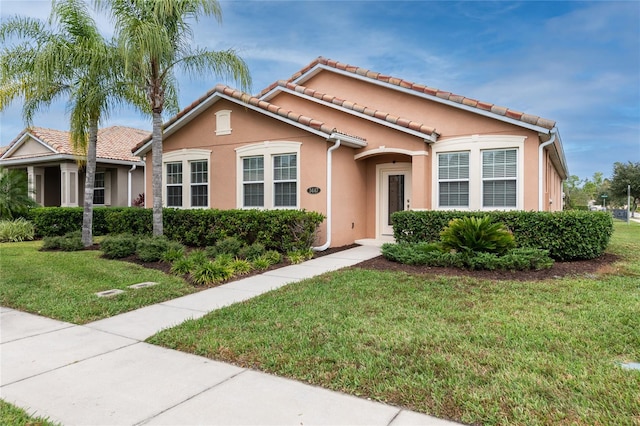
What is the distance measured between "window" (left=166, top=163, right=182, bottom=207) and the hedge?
1200 mm

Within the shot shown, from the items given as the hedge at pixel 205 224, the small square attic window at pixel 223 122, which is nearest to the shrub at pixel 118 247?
the hedge at pixel 205 224

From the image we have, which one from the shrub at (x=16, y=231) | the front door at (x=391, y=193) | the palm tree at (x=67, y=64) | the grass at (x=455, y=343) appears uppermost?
the palm tree at (x=67, y=64)

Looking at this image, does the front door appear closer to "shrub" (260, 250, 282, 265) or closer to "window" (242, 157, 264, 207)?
"window" (242, 157, 264, 207)

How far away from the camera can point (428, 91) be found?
12.3 meters

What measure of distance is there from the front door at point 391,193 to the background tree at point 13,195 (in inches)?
585

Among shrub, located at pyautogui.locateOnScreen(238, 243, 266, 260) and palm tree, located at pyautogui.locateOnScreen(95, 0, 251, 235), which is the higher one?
palm tree, located at pyautogui.locateOnScreen(95, 0, 251, 235)

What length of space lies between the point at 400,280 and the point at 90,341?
199 inches

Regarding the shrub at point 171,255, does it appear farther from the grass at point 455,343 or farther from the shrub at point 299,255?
the grass at point 455,343

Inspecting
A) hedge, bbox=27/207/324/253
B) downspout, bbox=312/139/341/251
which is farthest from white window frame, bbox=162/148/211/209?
downspout, bbox=312/139/341/251

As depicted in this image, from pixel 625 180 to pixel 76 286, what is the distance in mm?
49475

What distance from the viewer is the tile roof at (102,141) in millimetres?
19250

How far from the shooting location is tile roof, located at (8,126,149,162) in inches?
758

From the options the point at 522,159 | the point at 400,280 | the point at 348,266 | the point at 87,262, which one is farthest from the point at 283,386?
the point at 522,159

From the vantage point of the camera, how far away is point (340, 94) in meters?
14.8
